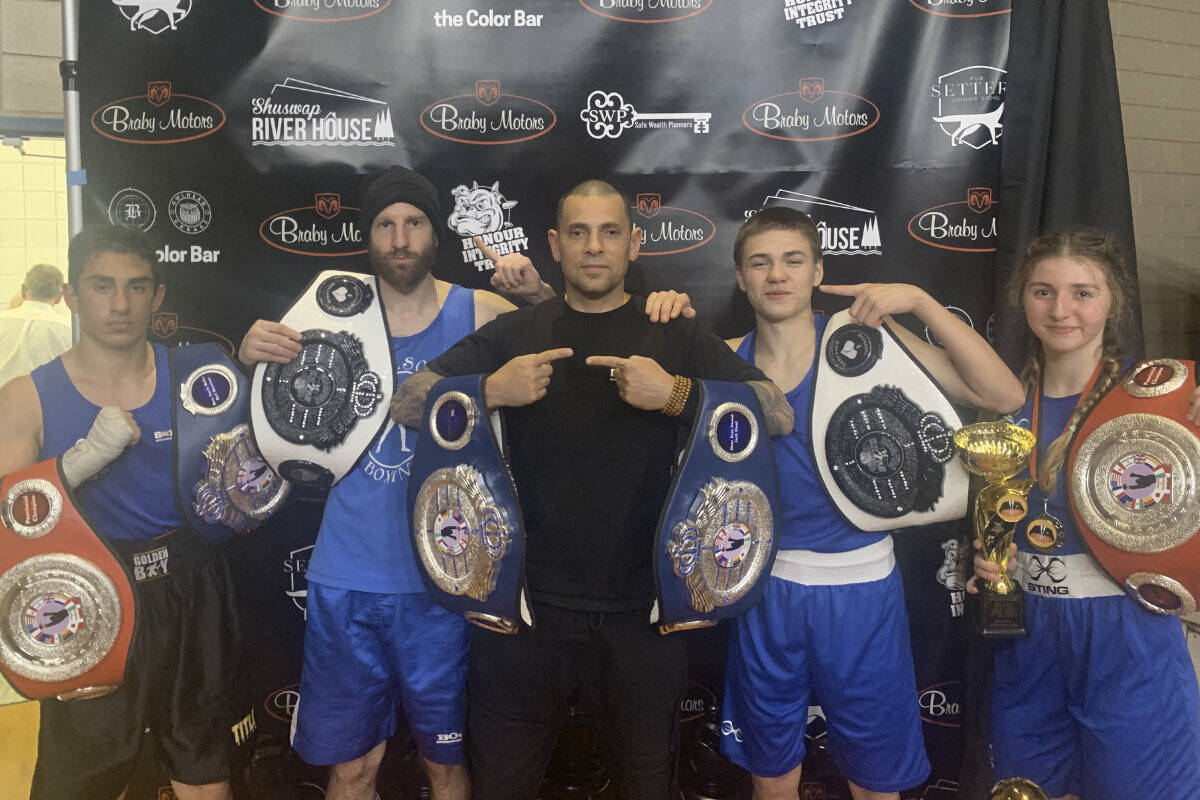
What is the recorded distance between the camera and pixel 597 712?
1993 mm

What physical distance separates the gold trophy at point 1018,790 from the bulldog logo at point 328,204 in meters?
2.50

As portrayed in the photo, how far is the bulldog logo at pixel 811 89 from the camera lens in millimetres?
2344

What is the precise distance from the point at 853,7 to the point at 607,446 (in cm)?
154

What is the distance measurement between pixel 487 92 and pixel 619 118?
0.41 meters

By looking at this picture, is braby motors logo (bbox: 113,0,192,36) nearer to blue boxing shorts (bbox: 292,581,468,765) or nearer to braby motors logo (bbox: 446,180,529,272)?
braby motors logo (bbox: 446,180,529,272)

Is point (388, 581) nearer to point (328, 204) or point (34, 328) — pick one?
point (328, 204)

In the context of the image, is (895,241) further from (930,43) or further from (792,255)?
(930,43)

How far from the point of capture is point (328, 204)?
2.38 metres

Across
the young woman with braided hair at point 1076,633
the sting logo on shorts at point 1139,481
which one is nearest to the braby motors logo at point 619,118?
the young woman with braided hair at point 1076,633

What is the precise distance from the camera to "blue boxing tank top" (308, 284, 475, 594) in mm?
2195

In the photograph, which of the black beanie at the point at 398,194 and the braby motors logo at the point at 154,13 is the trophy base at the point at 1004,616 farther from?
the braby motors logo at the point at 154,13

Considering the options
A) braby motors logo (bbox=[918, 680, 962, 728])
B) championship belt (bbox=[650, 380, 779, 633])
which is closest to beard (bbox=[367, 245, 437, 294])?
A: championship belt (bbox=[650, 380, 779, 633])

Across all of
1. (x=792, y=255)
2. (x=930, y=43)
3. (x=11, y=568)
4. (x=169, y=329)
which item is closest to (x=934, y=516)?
(x=792, y=255)

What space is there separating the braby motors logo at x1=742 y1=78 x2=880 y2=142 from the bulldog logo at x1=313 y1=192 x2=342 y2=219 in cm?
127
